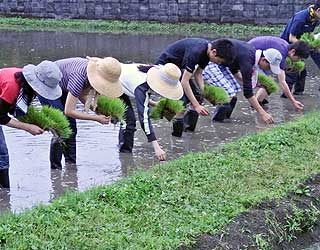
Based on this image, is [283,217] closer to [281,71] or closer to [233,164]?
Result: [233,164]

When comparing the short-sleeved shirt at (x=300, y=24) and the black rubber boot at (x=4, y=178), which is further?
the short-sleeved shirt at (x=300, y=24)

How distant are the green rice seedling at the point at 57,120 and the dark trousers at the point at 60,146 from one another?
0.20 metres

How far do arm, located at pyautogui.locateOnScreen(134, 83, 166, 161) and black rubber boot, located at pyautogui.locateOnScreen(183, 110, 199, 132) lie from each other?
57.2 inches

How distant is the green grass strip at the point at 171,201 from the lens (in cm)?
521

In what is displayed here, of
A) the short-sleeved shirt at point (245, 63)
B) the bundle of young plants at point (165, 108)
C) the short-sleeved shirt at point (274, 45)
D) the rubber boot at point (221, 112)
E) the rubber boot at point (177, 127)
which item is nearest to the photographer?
→ the bundle of young plants at point (165, 108)

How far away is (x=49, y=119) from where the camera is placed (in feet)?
23.0

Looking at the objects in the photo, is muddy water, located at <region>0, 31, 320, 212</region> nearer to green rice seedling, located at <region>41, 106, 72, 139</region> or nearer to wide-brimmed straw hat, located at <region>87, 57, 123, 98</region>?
green rice seedling, located at <region>41, 106, 72, 139</region>

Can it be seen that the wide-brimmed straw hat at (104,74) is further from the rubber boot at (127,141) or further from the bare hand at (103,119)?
the rubber boot at (127,141)

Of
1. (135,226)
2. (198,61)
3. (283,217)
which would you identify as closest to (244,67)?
(198,61)

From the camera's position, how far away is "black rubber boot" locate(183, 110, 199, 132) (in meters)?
9.28

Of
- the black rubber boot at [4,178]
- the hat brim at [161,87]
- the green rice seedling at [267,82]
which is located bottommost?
the black rubber boot at [4,178]

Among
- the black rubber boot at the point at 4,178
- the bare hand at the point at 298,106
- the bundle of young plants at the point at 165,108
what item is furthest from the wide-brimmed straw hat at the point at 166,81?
the bare hand at the point at 298,106

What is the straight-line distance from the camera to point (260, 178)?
6906 mm

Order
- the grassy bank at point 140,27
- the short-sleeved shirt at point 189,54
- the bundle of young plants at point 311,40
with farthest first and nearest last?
the grassy bank at point 140,27, the bundle of young plants at point 311,40, the short-sleeved shirt at point 189,54
